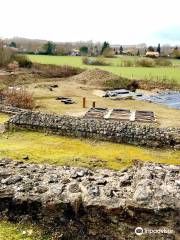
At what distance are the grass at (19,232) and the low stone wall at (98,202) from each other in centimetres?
17

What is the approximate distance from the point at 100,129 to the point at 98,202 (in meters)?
10.8

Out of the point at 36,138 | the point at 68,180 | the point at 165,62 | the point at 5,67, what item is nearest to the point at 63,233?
the point at 68,180

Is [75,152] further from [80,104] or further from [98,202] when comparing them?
[80,104]

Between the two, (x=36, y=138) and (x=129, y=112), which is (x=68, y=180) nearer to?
(x=36, y=138)

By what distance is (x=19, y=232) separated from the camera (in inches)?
326

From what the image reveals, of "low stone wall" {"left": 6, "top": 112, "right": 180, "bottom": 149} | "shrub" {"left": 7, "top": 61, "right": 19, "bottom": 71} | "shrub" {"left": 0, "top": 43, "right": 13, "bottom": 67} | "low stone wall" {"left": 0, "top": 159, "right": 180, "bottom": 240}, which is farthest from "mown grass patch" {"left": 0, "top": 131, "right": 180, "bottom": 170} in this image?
"shrub" {"left": 0, "top": 43, "right": 13, "bottom": 67}

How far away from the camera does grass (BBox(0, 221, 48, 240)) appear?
8.11m

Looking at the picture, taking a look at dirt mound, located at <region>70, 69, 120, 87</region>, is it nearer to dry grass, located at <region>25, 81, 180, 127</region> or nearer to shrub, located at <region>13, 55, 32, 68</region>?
dry grass, located at <region>25, 81, 180, 127</region>

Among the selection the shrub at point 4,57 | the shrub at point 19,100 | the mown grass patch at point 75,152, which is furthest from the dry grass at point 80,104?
the shrub at point 4,57

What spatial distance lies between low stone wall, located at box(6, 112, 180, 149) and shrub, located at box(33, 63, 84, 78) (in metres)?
30.4

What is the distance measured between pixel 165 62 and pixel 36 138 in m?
52.2

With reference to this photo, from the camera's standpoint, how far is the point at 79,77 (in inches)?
1861

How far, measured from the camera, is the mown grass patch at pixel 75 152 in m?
15.7

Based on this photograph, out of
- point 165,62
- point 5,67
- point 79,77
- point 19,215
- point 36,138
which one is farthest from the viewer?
point 165,62
